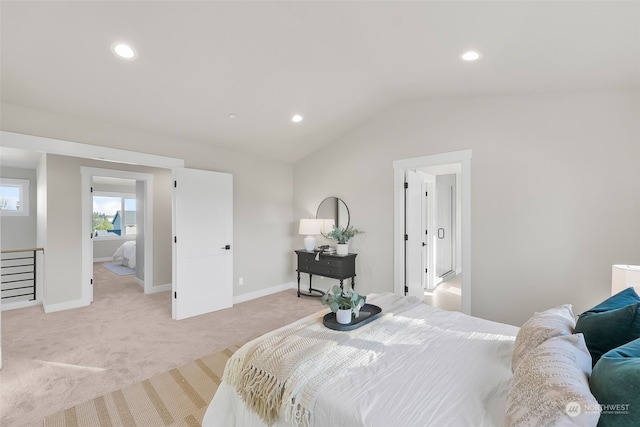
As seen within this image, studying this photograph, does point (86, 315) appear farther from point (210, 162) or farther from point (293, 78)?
point (293, 78)

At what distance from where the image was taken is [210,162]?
14.2 ft

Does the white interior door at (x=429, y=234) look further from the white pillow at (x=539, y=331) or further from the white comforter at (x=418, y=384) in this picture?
the white pillow at (x=539, y=331)

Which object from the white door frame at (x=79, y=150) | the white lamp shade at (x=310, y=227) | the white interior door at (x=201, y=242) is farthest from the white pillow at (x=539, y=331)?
the white door frame at (x=79, y=150)

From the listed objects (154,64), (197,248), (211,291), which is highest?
(154,64)

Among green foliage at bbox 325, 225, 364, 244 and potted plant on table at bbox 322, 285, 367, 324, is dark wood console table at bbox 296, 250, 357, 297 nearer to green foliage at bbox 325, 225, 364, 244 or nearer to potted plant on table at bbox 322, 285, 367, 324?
green foliage at bbox 325, 225, 364, 244

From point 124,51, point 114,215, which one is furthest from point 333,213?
point 114,215

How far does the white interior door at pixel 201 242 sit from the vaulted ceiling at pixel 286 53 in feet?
2.92

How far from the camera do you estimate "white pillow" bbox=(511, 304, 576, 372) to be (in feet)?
4.42

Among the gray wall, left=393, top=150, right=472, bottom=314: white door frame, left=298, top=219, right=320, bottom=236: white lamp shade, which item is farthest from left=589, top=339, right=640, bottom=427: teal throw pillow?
the gray wall

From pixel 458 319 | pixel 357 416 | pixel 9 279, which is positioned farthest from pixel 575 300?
pixel 9 279

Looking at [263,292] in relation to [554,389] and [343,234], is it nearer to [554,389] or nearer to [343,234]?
[343,234]

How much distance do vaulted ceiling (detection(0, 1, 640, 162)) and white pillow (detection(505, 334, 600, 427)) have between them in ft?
6.32

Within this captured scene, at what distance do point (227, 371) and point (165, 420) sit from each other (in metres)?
0.78

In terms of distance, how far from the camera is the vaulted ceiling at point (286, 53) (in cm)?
194
